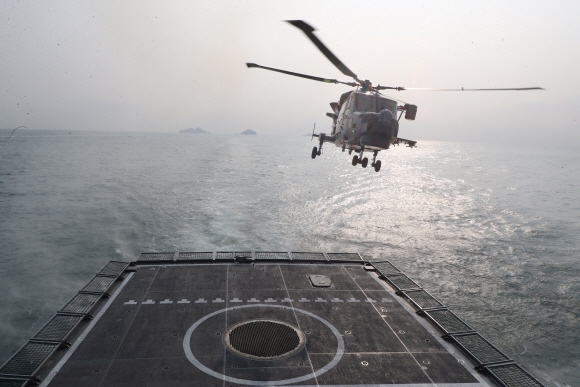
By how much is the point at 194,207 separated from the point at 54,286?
2818cm

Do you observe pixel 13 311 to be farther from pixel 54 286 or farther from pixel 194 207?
pixel 194 207

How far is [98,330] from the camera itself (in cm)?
1869

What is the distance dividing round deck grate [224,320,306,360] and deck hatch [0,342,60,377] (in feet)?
25.5

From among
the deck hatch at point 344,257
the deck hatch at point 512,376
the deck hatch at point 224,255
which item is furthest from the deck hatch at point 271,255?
the deck hatch at point 512,376

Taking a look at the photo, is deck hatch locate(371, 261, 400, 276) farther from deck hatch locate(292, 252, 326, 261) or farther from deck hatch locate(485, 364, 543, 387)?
deck hatch locate(485, 364, 543, 387)

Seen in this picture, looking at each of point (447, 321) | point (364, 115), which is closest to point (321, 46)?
point (364, 115)

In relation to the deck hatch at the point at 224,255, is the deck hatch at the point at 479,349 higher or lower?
higher

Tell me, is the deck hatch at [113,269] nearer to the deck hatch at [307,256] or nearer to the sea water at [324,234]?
the sea water at [324,234]

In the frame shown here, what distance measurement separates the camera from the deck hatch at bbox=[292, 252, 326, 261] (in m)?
30.2

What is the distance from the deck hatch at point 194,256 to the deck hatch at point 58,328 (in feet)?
33.3

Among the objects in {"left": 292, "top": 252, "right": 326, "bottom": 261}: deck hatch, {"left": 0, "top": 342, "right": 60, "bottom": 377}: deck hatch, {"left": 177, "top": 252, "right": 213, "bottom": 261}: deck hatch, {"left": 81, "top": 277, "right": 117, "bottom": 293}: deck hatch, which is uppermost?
{"left": 292, "top": 252, "right": 326, "bottom": 261}: deck hatch

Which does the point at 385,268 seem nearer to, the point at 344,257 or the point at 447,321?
the point at 344,257

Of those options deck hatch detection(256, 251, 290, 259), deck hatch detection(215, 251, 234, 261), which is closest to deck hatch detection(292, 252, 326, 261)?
deck hatch detection(256, 251, 290, 259)

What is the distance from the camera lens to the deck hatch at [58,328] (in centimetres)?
1728
